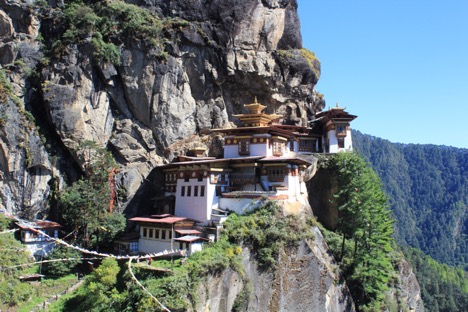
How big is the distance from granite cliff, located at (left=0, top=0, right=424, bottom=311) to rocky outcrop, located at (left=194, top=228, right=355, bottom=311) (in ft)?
0.35

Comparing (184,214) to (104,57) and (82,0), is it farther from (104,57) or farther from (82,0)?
(82,0)

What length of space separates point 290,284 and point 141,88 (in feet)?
73.7

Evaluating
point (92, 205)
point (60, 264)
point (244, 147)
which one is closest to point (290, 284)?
point (244, 147)

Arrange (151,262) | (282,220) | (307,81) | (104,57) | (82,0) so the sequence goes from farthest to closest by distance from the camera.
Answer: (307,81), (82,0), (104,57), (282,220), (151,262)

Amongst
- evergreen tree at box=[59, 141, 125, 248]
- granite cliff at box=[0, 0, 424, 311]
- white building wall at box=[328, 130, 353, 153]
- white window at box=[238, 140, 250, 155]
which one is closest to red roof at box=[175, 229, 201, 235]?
granite cliff at box=[0, 0, 424, 311]

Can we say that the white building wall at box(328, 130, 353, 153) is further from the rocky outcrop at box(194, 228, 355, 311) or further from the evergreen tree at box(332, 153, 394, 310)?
the rocky outcrop at box(194, 228, 355, 311)

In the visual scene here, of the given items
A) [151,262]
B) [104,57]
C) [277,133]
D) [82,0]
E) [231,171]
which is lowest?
[151,262]

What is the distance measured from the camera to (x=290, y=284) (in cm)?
3409

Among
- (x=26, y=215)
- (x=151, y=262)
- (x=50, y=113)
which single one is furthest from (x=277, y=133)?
(x=26, y=215)

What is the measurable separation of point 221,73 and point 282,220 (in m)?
18.1

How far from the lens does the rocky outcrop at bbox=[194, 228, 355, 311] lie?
31047mm

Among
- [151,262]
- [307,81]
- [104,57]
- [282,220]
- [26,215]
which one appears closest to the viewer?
[151,262]

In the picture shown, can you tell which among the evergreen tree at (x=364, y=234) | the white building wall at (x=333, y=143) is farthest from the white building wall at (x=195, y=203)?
the white building wall at (x=333, y=143)

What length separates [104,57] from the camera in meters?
41.9
